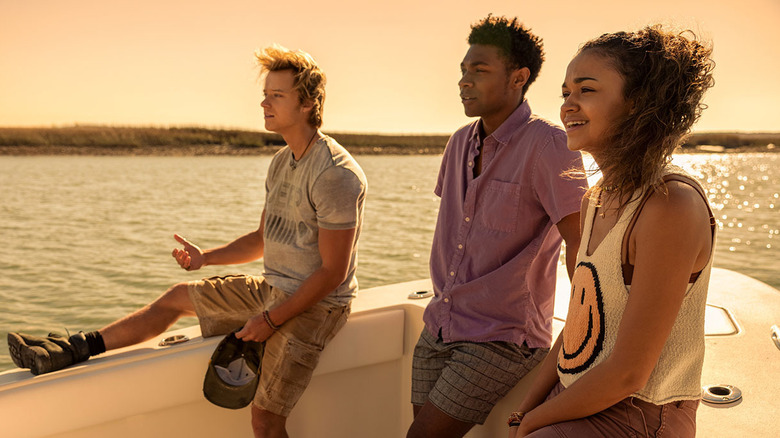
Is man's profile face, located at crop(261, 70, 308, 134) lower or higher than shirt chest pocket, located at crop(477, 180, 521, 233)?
higher

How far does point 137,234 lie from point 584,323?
12.1 m

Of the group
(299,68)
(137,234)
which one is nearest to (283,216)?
(299,68)

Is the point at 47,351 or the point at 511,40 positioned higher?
the point at 511,40

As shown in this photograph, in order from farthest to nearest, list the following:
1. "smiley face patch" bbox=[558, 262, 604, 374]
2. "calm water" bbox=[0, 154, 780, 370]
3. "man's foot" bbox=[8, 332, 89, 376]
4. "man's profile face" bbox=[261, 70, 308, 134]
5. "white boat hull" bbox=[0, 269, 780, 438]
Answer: "calm water" bbox=[0, 154, 780, 370] → "man's profile face" bbox=[261, 70, 308, 134] → "man's foot" bbox=[8, 332, 89, 376] → "white boat hull" bbox=[0, 269, 780, 438] → "smiley face patch" bbox=[558, 262, 604, 374]

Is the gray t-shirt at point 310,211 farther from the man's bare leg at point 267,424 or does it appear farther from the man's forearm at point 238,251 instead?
the man's bare leg at point 267,424

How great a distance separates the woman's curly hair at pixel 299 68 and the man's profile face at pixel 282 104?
0.02m

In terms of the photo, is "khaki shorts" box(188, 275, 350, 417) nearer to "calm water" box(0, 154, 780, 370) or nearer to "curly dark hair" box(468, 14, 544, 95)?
"curly dark hair" box(468, 14, 544, 95)

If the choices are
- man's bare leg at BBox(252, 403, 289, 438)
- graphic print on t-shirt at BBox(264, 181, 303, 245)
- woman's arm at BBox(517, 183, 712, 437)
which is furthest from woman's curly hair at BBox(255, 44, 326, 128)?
woman's arm at BBox(517, 183, 712, 437)

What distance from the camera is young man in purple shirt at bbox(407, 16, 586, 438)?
5.30 ft

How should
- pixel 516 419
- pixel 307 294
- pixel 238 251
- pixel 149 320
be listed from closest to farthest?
1. pixel 516 419
2. pixel 307 294
3. pixel 149 320
4. pixel 238 251

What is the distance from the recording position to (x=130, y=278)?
8.94 meters

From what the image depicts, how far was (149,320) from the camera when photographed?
199cm

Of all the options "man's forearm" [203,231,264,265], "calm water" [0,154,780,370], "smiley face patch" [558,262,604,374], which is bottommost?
"calm water" [0,154,780,370]

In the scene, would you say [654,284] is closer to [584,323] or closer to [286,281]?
[584,323]
